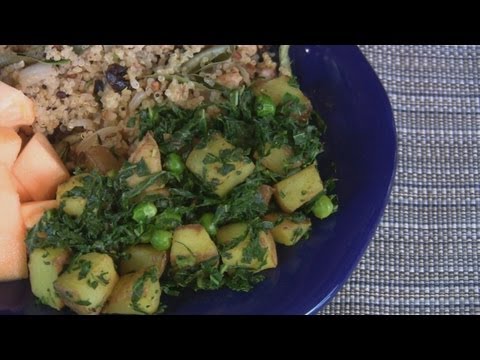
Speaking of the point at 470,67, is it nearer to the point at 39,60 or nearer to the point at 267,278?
the point at 267,278

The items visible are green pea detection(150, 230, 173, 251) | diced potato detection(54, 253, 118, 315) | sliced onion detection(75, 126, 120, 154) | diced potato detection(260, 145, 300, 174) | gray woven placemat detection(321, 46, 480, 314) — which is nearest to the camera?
diced potato detection(54, 253, 118, 315)

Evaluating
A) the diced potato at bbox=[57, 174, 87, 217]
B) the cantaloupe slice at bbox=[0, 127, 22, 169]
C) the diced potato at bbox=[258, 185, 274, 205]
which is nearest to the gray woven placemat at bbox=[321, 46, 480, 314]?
the diced potato at bbox=[258, 185, 274, 205]

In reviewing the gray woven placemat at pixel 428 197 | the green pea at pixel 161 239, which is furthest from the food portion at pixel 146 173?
the gray woven placemat at pixel 428 197

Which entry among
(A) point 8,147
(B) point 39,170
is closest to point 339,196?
(B) point 39,170

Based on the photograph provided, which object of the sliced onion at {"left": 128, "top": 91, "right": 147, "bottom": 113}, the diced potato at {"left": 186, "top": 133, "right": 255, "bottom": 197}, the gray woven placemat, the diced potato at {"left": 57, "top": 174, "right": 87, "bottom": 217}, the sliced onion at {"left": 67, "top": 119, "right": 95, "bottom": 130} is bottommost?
the gray woven placemat

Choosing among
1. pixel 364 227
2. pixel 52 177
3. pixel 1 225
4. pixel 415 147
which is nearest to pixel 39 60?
pixel 52 177

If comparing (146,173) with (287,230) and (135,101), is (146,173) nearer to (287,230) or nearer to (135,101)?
(135,101)

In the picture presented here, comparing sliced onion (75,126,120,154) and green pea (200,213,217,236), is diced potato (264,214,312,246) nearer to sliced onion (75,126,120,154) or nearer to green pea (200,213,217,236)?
green pea (200,213,217,236)

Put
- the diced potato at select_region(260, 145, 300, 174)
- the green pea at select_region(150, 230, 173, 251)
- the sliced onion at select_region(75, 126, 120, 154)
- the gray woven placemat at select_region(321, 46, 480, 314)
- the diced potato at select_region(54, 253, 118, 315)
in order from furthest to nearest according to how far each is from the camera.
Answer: the gray woven placemat at select_region(321, 46, 480, 314)
the sliced onion at select_region(75, 126, 120, 154)
the diced potato at select_region(260, 145, 300, 174)
the green pea at select_region(150, 230, 173, 251)
the diced potato at select_region(54, 253, 118, 315)
